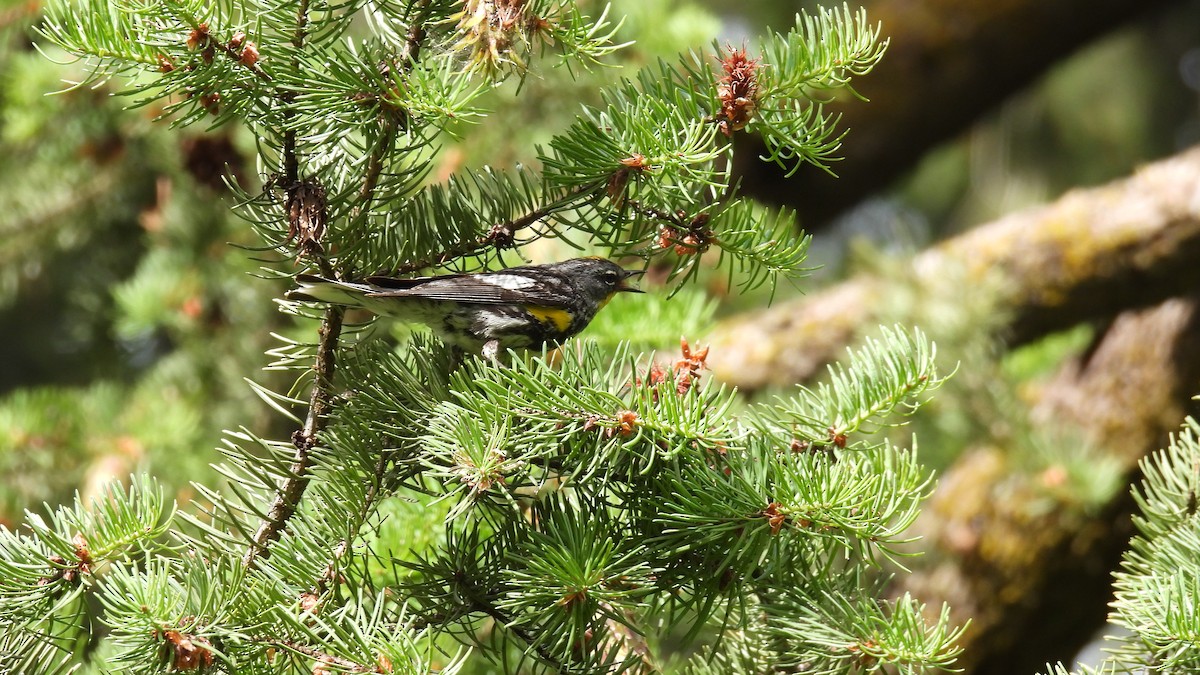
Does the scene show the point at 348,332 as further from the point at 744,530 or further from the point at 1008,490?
the point at 1008,490

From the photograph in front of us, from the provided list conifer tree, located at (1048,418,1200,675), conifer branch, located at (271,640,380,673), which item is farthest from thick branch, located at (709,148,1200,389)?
conifer branch, located at (271,640,380,673)

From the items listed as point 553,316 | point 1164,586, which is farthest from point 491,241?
point 1164,586

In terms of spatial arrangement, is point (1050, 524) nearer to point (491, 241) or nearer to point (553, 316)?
point (553, 316)

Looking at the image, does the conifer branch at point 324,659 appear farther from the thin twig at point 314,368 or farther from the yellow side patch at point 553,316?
the yellow side patch at point 553,316

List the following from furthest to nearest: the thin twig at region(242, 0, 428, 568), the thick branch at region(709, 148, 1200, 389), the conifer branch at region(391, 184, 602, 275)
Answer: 1. the thick branch at region(709, 148, 1200, 389)
2. the conifer branch at region(391, 184, 602, 275)
3. the thin twig at region(242, 0, 428, 568)

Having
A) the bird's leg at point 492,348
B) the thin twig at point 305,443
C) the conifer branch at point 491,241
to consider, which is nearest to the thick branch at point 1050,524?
the bird's leg at point 492,348

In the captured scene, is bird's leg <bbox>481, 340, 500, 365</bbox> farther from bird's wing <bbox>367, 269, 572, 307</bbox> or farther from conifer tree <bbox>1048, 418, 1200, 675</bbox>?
conifer tree <bbox>1048, 418, 1200, 675</bbox>
